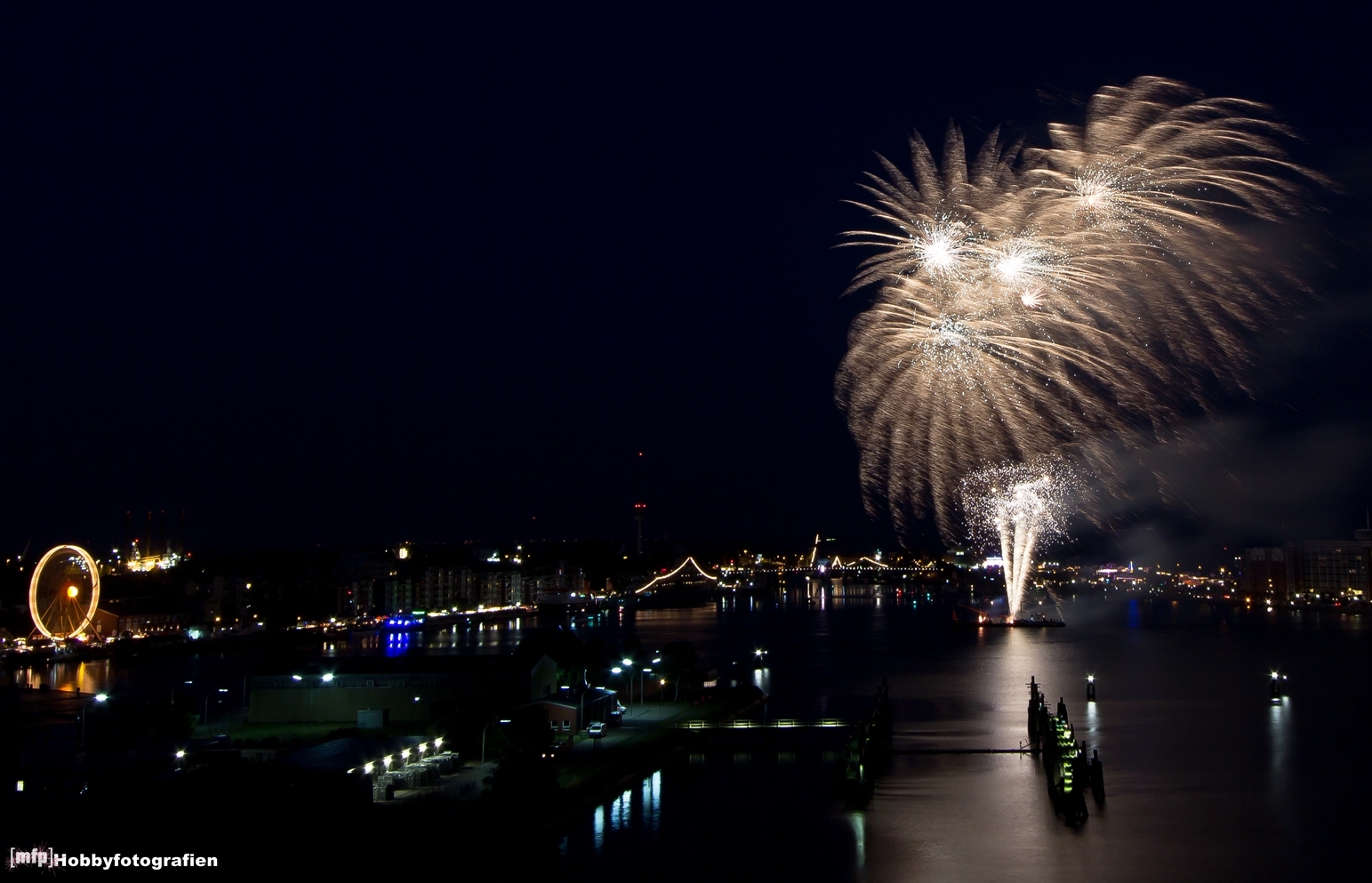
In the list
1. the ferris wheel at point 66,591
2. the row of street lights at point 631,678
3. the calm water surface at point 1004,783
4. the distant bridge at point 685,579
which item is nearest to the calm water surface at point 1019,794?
the calm water surface at point 1004,783

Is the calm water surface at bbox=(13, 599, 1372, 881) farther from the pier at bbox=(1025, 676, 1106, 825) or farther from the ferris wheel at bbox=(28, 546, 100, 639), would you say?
the ferris wheel at bbox=(28, 546, 100, 639)

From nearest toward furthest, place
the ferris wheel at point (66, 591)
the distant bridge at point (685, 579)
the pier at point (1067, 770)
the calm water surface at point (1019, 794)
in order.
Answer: the calm water surface at point (1019, 794), the pier at point (1067, 770), the ferris wheel at point (66, 591), the distant bridge at point (685, 579)

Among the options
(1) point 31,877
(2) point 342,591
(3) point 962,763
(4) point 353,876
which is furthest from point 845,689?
(2) point 342,591

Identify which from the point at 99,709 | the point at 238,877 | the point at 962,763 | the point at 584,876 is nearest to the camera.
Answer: the point at 238,877

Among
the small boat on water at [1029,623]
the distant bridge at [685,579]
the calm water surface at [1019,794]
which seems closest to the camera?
the calm water surface at [1019,794]

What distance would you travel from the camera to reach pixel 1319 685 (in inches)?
472

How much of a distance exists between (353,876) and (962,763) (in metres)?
4.22

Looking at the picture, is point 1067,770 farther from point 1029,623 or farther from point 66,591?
point 1029,623

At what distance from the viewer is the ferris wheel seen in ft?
53.9

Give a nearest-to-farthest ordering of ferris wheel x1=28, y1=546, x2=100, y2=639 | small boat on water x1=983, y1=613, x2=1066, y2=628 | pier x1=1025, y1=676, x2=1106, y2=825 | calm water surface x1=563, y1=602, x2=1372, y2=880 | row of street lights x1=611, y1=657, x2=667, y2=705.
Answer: calm water surface x1=563, y1=602, x2=1372, y2=880
pier x1=1025, y1=676, x2=1106, y2=825
row of street lights x1=611, y1=657, x2=667, y2=705
ferris wheel x1=28, y1=546, x2=100, y2=639
small boat on water x1=983, y1=613, x2=1066, y2=628

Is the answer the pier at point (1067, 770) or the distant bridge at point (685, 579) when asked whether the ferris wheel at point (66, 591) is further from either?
the distant bridge at point (685, 579)

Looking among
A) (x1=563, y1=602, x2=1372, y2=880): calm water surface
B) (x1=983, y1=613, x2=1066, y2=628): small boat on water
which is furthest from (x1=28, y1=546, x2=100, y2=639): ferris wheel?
(x1=983, y1=613, x2=1066, y2=628): small boat on water

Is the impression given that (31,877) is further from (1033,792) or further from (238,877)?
(1033,792)

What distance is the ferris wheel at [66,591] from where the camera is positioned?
16422 mm
